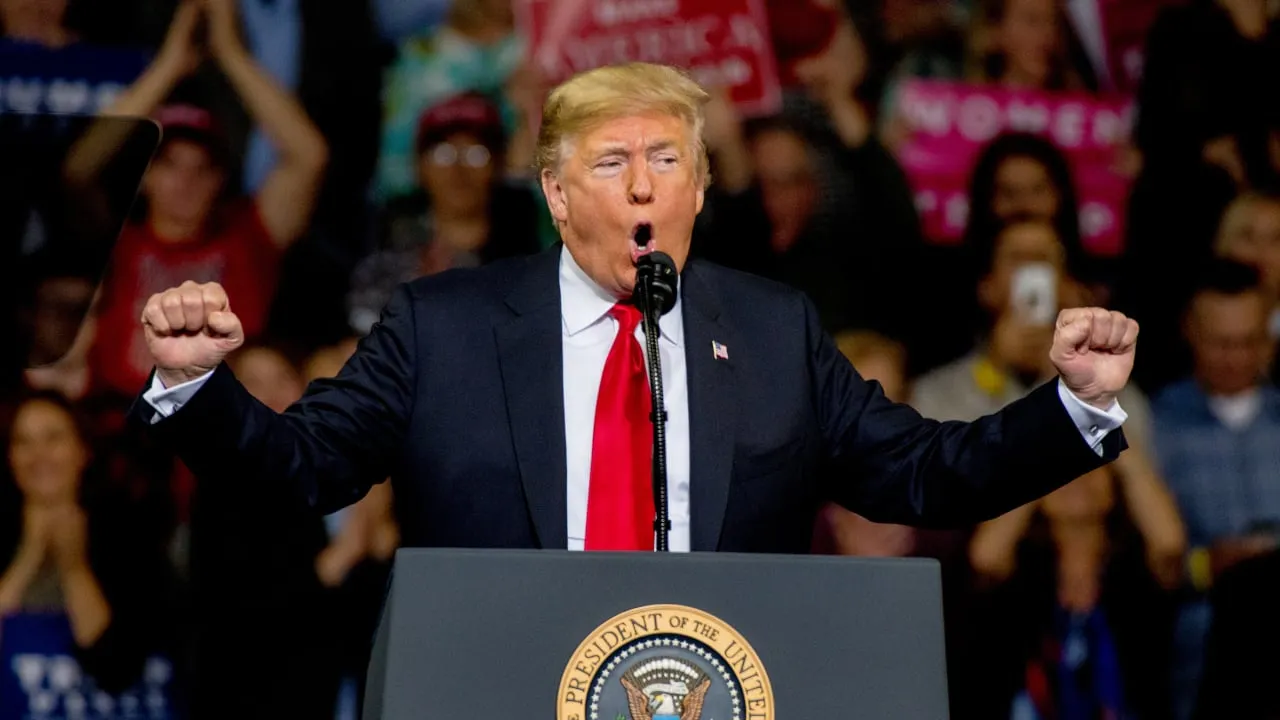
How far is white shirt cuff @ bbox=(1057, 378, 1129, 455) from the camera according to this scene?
2.07 m

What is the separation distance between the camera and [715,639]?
1653 millimetres

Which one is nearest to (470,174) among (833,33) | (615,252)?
(833,33)

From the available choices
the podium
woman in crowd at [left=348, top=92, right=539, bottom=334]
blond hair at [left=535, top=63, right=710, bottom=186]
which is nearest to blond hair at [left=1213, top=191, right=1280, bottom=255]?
woman in crowd at [left=348, top=92, right=539, bottom=334]

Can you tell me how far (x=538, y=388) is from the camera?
2.21 m

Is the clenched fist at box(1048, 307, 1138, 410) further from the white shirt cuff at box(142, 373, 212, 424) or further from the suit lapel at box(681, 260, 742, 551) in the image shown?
the white shirt cuff at box(142, 373, 212, 424)

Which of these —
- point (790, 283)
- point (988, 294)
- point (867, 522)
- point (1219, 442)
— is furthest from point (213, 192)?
point (1219, 442)

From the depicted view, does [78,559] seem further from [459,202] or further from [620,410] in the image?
[620,410]

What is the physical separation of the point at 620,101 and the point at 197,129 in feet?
7.90

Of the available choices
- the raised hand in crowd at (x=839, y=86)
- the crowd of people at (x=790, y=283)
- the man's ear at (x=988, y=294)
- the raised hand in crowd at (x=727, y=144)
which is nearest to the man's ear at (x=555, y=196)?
the crowd of people at (x=790, y=283)

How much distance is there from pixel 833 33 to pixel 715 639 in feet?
10.9

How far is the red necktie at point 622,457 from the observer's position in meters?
2.09

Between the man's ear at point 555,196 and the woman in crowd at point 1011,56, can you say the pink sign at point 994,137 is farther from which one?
the man's ear at point 555,196

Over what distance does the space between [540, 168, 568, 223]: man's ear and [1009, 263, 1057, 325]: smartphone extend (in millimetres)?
2638

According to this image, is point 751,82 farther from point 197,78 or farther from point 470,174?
point 197,78
